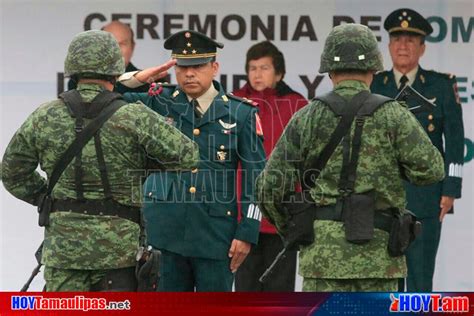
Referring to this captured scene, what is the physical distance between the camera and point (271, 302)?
7531 millimetres

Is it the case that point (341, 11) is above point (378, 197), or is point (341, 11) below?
above

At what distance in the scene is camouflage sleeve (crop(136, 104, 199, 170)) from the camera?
6.23 m

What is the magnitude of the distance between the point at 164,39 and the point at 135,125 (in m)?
2.02

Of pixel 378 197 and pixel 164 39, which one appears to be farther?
pixel 164 39

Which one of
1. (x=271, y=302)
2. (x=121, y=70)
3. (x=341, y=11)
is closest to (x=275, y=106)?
(x=341, y=11)

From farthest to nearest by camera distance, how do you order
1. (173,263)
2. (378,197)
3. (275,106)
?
(275,106) → (173,263) → (378,197)

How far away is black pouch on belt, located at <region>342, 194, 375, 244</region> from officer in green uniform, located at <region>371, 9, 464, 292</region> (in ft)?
6.72

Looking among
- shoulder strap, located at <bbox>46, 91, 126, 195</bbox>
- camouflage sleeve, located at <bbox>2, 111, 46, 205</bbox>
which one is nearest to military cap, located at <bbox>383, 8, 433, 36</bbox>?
shoulder strap, located at <bbox>46, 91, 126, 195</bbox>

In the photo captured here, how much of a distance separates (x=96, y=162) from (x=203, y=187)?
123cm

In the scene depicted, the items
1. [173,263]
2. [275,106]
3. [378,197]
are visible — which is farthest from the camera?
[275,106]

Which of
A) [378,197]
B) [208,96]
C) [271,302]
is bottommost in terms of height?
[271,302]

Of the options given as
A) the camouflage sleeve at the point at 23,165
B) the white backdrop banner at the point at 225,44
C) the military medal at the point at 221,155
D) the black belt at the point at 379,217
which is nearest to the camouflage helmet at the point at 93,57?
the camouflage sleeve at the point at 23,165

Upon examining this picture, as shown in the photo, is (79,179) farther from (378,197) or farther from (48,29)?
(48,29)

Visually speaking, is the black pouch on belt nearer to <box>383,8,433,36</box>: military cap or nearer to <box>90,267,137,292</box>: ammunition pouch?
<box>90,267,137,292</box>: ammunition pouch
